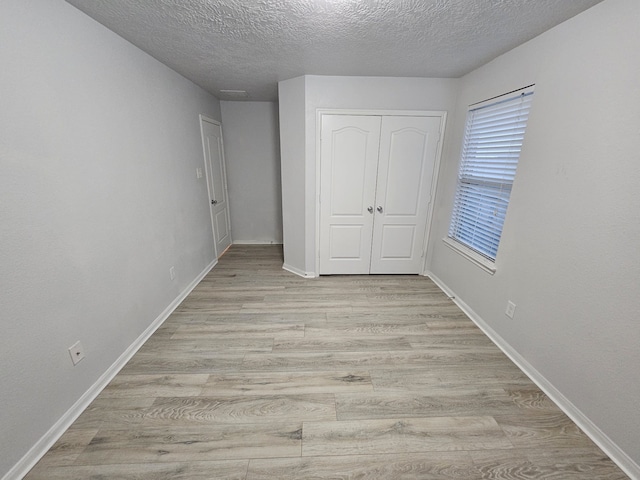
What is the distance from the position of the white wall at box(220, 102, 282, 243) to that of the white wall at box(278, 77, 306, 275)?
3.89ft

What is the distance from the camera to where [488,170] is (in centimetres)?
229

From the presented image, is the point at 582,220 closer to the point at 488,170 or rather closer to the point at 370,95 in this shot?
the point at 488,170

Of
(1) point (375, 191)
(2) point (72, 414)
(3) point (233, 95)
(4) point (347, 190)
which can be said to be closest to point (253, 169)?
(3) point (233, 95)

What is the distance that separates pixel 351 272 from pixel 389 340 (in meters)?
1.30

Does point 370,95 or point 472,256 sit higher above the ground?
point 370,95

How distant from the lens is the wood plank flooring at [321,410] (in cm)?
125

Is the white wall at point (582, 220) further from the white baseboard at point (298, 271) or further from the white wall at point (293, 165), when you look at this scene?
the white baseboard at point (298, 271)

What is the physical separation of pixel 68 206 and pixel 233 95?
2.85m

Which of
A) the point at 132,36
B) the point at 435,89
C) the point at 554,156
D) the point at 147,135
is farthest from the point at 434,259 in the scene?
the point at 132,36

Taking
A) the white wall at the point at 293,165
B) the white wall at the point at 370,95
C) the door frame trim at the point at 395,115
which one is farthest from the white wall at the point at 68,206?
the door frame trim at the point at 395,115

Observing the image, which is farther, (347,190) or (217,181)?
(217,181)

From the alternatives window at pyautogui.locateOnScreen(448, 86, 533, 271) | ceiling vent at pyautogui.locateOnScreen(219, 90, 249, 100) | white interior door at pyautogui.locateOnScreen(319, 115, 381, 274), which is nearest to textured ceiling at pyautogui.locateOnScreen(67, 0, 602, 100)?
window at pyautogui.locateOnScreen(448, 86, 533, 271)

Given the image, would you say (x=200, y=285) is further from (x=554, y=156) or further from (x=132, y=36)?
(x=554, y=156)

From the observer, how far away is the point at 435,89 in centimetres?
272
